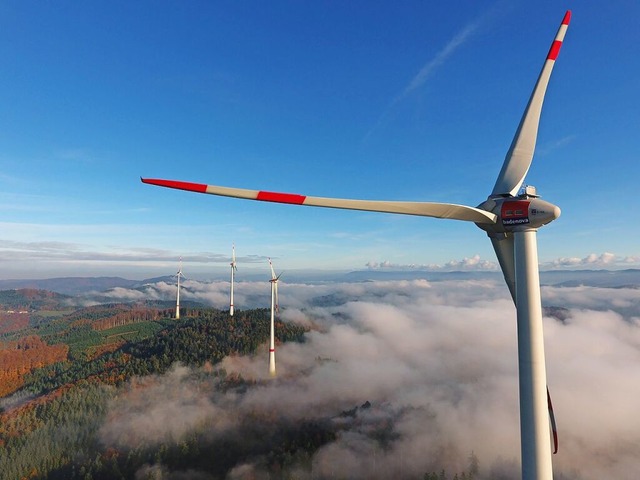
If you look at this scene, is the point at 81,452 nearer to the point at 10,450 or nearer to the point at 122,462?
the point at 122,462

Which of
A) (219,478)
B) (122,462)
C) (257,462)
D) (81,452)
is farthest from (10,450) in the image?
(257,462)

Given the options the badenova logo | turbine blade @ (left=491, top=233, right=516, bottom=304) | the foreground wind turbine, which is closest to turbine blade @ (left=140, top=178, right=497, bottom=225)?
the foreground wind turbine

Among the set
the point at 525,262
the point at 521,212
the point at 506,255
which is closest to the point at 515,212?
the point at 521,212

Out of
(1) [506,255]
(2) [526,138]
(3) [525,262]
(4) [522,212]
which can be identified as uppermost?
(2) [526,138]

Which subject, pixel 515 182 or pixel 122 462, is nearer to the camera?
pixel 515 182

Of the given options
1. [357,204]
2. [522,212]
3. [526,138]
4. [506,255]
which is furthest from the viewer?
[526,138]

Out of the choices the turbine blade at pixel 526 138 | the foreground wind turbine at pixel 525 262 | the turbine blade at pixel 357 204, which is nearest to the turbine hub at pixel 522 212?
the foreground wind turbine at pixel 525 262

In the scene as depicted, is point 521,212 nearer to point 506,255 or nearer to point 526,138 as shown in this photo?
point 506,255
